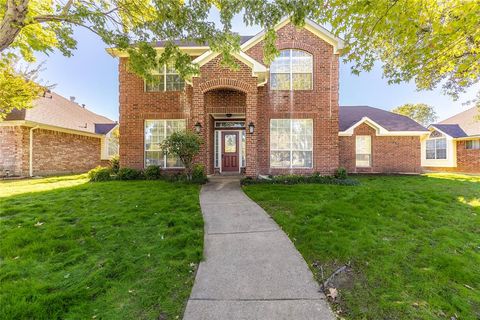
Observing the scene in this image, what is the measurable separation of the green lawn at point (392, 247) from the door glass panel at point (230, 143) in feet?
20.4

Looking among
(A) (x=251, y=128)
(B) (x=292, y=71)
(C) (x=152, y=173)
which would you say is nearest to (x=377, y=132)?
(B) (x=292, y=71)

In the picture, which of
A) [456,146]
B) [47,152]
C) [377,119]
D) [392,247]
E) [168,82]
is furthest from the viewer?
[456,146]

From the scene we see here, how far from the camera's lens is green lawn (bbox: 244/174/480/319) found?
2.64 metres

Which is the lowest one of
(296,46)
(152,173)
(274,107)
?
(152,173)

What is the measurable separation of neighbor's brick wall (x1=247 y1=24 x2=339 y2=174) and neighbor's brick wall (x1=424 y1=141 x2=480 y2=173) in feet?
53.6

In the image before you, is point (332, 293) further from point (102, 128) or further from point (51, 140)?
point (102, 128)

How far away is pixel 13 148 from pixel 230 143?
13.3 m

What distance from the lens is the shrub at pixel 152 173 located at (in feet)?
35.3

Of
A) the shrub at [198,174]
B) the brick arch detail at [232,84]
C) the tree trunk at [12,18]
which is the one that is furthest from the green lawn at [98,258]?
the brick arch detail at [232,84]

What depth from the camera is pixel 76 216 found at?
5355mm

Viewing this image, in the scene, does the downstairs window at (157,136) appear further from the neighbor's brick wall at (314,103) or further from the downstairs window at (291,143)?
the downstairs window at (291,143)

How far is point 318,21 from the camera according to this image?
546cm

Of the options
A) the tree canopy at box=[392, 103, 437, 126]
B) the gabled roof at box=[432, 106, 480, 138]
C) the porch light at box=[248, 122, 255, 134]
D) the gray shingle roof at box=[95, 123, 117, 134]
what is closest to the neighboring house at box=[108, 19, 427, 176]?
the porch light at box=[248, 122, 255, 134]

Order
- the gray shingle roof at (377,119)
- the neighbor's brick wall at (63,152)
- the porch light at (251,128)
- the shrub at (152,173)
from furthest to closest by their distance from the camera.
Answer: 1. the gray shingle roof at (377,119)
2. the neighbor's brick wall at (63,152)
3. the shrub at (152,173)
4. the porch light at (251,128)
